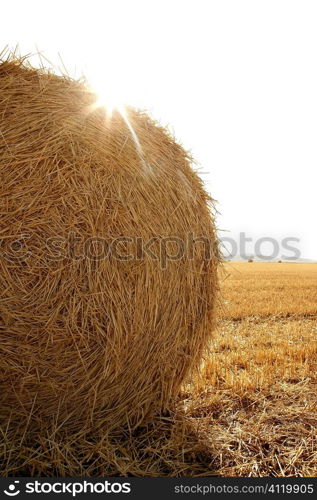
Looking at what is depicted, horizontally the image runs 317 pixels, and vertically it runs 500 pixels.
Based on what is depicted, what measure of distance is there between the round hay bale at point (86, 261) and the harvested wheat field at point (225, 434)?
0.21 metres

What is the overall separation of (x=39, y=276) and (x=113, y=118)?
51.9 inches

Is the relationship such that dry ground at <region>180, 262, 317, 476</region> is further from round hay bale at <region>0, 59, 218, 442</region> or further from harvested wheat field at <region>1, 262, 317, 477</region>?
round hay bale at <region>0, 59, 218, 442</region>

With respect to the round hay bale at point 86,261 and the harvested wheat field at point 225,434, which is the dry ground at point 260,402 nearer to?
the harvested wheat field at point 225,434

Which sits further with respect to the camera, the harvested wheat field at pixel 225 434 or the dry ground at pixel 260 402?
the dry ground at pixel 260 402

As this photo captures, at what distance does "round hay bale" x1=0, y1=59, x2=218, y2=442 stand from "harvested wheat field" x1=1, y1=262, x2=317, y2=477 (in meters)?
0.21

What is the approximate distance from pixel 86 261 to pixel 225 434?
1676mm

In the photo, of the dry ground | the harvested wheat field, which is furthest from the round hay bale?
the dry ground

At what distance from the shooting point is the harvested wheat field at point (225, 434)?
10.0 feet

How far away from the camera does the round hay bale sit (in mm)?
2992

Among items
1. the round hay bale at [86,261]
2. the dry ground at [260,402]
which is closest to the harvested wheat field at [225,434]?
the dry ground at [260,402]

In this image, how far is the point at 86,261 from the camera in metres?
3.01

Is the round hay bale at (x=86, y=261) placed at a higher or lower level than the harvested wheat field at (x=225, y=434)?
higher

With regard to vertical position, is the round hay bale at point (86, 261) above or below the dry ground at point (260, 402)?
above

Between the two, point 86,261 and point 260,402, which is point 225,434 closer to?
point 260,402
